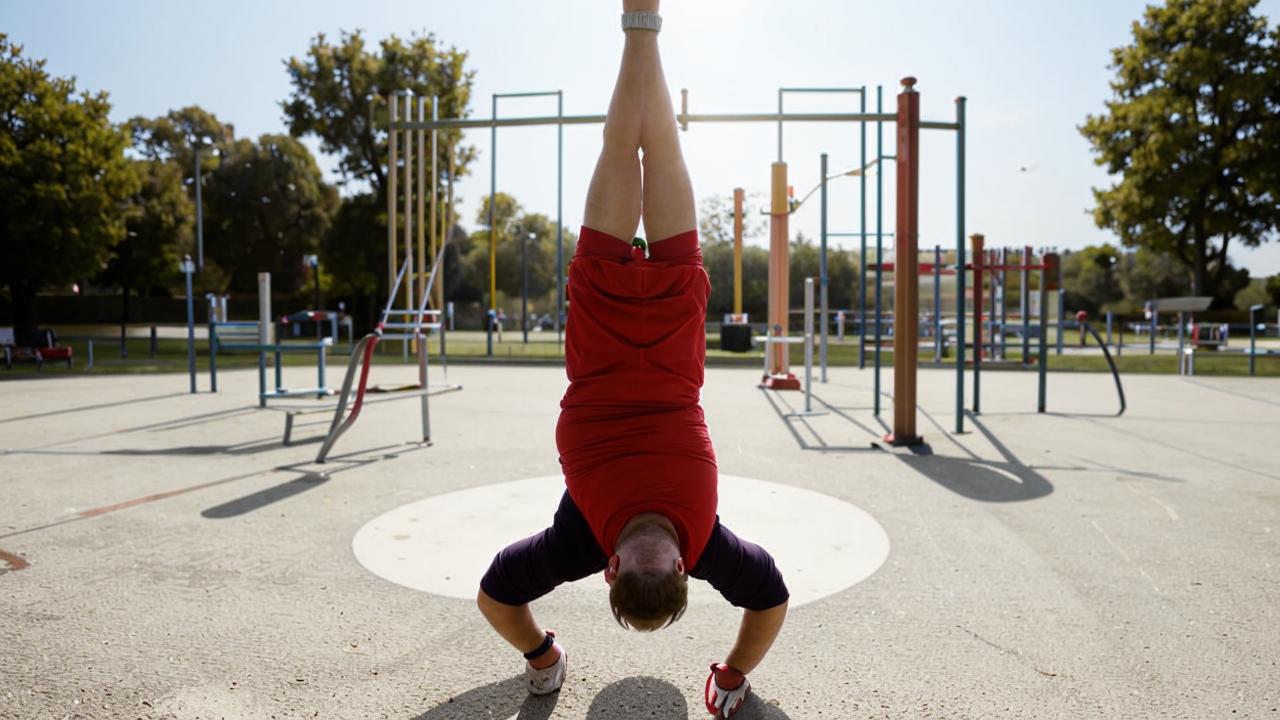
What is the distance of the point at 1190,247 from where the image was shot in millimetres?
33188

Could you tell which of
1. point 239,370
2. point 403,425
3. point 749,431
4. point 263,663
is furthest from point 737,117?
point 239,370

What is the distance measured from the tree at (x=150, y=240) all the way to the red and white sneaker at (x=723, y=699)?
28971mm

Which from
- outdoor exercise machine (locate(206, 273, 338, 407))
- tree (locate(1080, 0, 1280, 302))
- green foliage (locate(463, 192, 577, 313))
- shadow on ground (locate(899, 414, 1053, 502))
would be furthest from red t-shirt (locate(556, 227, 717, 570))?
green foliage (locate(463, 192, 577, 313))

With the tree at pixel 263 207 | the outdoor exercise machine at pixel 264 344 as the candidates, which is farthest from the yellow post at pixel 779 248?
the tree at pixel 263 207

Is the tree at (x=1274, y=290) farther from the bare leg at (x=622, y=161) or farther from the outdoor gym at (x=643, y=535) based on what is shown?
the bare leg at (x=622, y=161)

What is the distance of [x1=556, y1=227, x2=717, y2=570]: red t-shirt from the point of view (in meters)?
1.89

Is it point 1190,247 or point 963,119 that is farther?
point 1190,247

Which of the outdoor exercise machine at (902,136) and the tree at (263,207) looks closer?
the outdoor exercise machine at (902,136)

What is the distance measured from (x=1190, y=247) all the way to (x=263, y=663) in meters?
39.1

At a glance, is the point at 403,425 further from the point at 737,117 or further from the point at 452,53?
the point at 452,53

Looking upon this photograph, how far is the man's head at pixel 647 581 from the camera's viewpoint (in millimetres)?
1639

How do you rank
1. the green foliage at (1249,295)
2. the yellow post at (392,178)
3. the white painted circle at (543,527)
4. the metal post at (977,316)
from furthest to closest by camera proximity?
1. the green foliage at (1249,295)
2. the metal post at (977,316)
3. the yellow post at (392,178)
4. the white painted circle at (543,527)

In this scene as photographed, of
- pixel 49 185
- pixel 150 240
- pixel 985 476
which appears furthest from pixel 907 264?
pixel 150 240

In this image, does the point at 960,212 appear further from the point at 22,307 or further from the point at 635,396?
the point at 22,307
